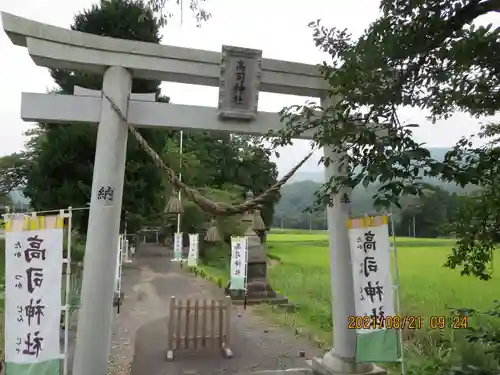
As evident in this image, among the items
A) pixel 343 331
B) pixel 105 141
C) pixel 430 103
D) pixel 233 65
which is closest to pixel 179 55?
pixel 233 65

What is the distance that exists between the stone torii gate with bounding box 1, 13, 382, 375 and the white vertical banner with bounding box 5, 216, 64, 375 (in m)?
0.31

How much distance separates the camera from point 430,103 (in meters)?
2.21

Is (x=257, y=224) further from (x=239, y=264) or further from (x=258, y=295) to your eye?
(x=258, y=295)

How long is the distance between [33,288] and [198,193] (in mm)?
1571

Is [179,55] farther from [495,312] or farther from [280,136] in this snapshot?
[495,312]

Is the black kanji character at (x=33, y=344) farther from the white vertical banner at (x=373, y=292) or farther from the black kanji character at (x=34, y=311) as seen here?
the white vertical banner at (x=373, y=292)

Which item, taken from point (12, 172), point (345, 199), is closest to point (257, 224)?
point (345, 199)

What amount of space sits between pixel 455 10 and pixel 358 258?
2385mm

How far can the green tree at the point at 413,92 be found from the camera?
1916 mm

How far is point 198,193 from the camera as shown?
3.77 metres

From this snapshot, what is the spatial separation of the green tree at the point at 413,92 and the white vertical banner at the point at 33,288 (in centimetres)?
233

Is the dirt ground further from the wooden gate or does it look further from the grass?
the grass

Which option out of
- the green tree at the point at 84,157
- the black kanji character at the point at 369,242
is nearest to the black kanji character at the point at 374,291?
the black kanji character at the point at 369,242

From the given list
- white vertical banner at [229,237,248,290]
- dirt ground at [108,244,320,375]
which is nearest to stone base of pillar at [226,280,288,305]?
white vertical banner at [229,237,248,290]
